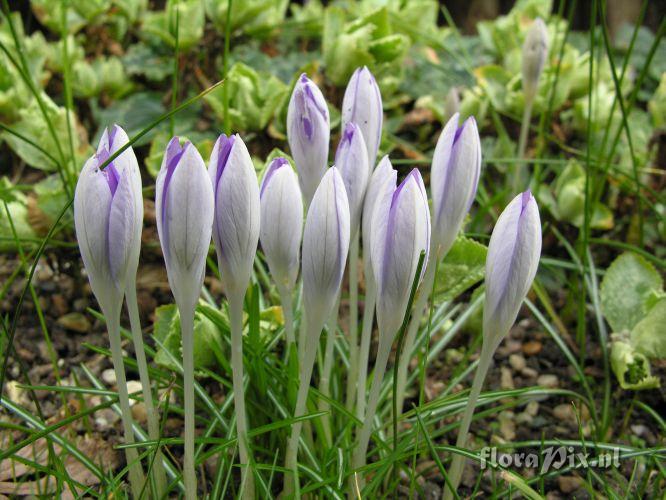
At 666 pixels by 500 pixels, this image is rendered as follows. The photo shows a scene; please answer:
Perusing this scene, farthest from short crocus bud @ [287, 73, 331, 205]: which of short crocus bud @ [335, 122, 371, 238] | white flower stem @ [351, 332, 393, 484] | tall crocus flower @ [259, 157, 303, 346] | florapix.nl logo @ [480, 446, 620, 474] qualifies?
florapix.nl logo @ [480, 446, 620, 474]

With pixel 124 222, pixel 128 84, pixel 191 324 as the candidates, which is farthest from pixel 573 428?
pixel 128 84

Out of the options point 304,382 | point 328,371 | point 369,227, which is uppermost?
point 369,227

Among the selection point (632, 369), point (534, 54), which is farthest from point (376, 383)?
point (534, 54)

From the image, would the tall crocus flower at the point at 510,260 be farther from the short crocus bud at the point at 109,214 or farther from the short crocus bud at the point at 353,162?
the short crocus bud at the point at 109,214

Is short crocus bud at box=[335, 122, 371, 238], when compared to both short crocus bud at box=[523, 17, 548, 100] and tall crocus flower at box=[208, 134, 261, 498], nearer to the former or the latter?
tall crocus flower at box=[208, 134, 261, 498]

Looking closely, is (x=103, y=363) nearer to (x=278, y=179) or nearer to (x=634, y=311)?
(x=278, y=179)

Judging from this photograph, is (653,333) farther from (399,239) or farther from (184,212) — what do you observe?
(184,212)
